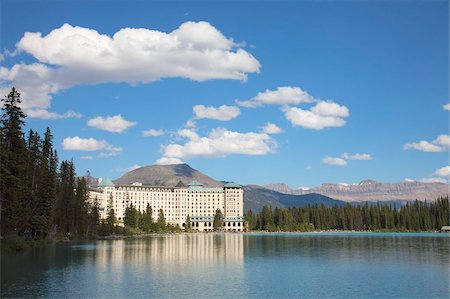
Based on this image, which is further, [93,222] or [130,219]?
[130,219]

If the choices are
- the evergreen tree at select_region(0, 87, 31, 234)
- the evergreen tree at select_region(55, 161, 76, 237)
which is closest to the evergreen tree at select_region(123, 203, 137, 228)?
the evergreen tree at select_region(55, 161, 76, 237)

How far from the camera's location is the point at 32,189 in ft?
269

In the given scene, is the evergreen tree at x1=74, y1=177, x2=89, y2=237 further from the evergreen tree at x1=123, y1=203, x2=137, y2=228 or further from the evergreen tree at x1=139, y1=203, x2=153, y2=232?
the evergreen tree at x1=139, y1=203, x2=153, y2=232

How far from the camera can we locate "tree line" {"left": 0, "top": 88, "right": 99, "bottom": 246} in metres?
64.0

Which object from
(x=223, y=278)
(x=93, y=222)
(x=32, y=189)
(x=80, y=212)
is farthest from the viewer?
(x=93, y=222)

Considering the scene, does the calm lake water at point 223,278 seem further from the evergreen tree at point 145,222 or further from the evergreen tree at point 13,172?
the evergreen tree at point 145,222

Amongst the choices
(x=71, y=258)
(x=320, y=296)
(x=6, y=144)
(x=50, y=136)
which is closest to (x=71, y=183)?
(x=50, y=136)

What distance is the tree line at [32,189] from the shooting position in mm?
64000

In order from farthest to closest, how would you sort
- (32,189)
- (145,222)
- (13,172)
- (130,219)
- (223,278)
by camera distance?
1. (145,222)
2. (130,219)
3. (32,189)
4. (13,172)
5. (223,278)

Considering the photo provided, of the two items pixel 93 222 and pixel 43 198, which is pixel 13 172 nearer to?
pixel 43 198

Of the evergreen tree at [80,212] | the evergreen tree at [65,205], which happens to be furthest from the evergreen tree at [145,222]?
the evergreen tree at [65,205]

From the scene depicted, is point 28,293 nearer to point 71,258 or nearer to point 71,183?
point 71,258

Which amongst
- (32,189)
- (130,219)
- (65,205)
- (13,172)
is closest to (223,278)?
(13,172)

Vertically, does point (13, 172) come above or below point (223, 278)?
above
